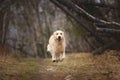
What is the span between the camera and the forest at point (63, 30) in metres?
10.5

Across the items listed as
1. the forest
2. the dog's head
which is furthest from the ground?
the dog's head

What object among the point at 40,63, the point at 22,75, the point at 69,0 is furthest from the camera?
the point at 69,0

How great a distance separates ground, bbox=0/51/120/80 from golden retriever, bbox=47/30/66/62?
221 mm

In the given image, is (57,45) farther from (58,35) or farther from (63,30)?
(63,30)

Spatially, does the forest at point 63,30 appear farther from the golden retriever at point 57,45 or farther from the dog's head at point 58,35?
the dog's head at point 58,35

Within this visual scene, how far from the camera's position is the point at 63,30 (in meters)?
12.2

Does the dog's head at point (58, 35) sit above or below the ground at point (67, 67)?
above

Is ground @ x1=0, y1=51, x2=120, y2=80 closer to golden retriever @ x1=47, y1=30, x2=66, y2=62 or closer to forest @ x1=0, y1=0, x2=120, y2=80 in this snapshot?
forest @ x1=0, y1=0, x2=120, y2=80

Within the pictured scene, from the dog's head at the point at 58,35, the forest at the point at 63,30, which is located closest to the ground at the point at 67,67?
the forest at the point at 63,30

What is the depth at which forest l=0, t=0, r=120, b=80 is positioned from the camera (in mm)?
10508

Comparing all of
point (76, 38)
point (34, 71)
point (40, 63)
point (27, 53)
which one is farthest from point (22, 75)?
point (76, 38)

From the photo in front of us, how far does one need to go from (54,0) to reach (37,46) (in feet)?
5.19

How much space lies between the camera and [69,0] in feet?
39.5

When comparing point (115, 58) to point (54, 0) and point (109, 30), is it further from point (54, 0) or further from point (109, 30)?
point (54, 0)
